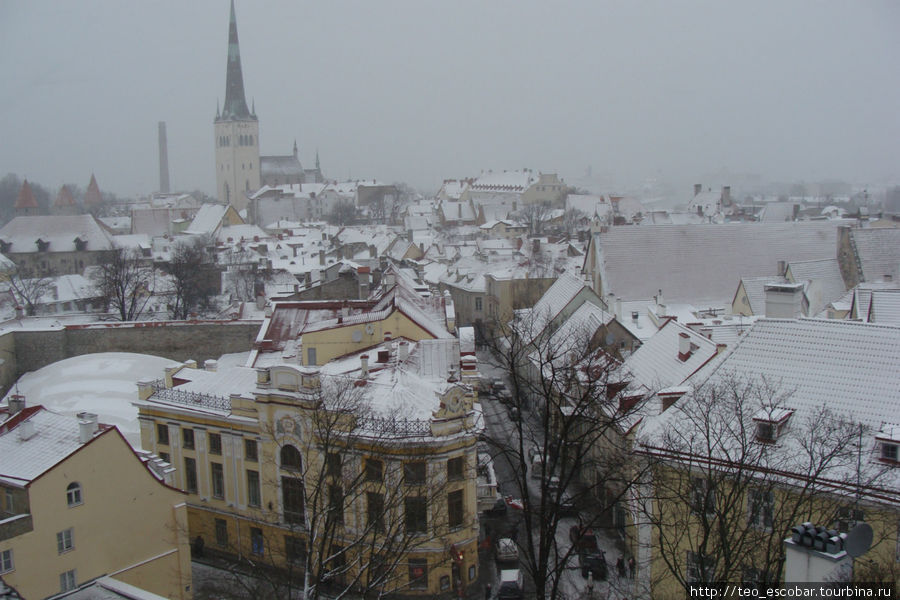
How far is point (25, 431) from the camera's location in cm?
1809

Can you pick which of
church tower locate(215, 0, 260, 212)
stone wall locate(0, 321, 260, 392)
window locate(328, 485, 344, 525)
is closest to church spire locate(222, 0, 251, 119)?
church tower locate(215, 0, 260, 212)

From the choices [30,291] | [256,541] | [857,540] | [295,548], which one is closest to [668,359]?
[295,548]

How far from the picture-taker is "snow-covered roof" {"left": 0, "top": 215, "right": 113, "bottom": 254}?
2795 inches

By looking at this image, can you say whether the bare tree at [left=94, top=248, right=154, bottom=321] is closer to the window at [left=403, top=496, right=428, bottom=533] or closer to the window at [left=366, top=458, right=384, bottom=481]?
the window at [left=366, top=458, right=384, bottom=481]

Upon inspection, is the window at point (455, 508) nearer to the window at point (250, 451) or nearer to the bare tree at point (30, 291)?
the window at point (250, 451)

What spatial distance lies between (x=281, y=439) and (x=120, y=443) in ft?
12.8

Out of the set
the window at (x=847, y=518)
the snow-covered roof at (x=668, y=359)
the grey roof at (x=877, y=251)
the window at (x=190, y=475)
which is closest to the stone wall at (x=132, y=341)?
the window at (x=190, y=475)

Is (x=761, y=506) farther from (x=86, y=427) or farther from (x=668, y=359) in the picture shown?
(x=86, y=427)

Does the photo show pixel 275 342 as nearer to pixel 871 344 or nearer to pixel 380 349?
pixel 380 349

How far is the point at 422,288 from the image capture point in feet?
128

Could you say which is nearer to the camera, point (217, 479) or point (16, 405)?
point (16, 405)

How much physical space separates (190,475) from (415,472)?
735 cm

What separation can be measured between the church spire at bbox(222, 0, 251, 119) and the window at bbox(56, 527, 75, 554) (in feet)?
401

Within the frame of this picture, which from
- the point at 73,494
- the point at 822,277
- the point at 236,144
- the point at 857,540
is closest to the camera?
the point at 857,540
